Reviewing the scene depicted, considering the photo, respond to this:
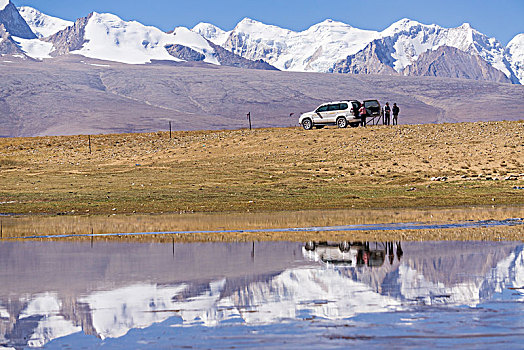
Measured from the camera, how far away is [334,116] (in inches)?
2283

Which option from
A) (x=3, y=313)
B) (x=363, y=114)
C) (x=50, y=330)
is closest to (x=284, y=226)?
(x=3, y=313)

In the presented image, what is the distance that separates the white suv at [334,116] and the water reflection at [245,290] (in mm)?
40461

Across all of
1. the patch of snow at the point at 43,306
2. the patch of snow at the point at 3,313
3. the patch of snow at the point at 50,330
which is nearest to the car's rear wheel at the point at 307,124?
the patch of snow at the point at 43,306

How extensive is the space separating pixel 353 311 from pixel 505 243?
7769 millimetres

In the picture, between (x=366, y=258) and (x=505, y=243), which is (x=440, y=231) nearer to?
(x=505, y=243)

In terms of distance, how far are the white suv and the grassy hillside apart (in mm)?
2014

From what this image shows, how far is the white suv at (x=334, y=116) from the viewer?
5719 centimetres

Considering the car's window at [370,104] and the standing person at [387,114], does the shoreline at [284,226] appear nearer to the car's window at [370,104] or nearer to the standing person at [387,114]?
the standing person at [387,114]

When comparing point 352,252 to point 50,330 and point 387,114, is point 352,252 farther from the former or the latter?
point 387,114

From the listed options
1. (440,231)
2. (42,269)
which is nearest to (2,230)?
(42,269)

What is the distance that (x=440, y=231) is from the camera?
19.2m

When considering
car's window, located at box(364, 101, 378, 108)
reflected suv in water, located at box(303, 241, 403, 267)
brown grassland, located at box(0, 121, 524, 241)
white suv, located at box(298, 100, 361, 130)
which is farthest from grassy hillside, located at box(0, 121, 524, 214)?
reflected suv in water, located at box(303, 241, 403, 267)

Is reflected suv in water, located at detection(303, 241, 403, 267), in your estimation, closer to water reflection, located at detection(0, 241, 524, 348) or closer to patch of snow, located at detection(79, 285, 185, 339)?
water reflection, located at detection(0, 241, 524, 348)

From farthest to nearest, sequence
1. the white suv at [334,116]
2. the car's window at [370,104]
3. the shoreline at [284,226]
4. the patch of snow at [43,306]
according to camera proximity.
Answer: the car's window at [370,104] → the white suv at [334,116] → the shoreline at [284,226] → the patch of snow at [43,306]
